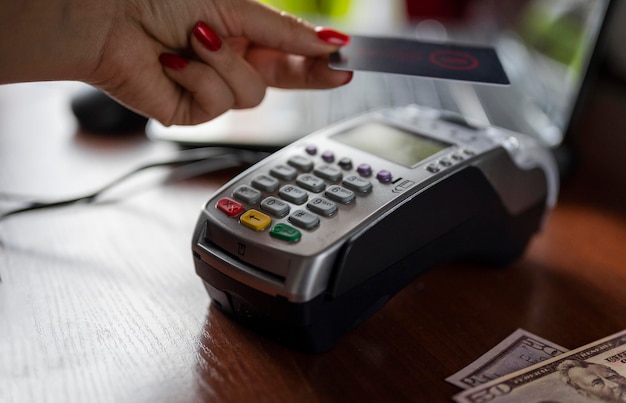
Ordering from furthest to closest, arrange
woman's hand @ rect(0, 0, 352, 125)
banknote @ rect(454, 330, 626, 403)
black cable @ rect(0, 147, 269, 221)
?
black cable @ rect(0, 147, 269, 221)
woman's hand @ rect(0, 0, 352, 125)
banknote @ rect(454, 330, 626, 403)

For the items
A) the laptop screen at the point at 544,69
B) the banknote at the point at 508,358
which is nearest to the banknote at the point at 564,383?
the banknote at the point at 508,358

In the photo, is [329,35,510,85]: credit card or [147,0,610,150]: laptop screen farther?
[147,0,610,150]: laptop screen

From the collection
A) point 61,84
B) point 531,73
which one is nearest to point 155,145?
point 61,84

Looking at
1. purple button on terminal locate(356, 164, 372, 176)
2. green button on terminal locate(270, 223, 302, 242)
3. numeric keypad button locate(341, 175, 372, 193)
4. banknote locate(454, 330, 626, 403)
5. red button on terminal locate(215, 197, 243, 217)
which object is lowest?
banknote locate(454, 330, 626, 403)

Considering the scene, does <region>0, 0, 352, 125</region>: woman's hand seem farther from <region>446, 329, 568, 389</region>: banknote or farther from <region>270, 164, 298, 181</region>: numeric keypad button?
<region>446, 329, 568, 389</region>: banknote

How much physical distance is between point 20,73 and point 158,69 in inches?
4.6

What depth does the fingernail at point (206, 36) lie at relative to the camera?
0.53 meters

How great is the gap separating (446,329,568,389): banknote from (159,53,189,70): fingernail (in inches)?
12.8

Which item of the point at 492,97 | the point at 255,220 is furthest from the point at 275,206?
the point at 492,97

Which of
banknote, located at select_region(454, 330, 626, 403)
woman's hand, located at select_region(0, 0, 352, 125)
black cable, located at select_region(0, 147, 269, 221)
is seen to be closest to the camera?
banknote, located at select_region(454, 330, 626, 403)

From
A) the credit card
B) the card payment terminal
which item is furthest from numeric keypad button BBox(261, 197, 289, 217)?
the credit card

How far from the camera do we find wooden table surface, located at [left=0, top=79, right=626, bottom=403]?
394mm

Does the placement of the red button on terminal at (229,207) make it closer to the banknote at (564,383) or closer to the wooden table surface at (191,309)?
the wooden table surface at (191,309)

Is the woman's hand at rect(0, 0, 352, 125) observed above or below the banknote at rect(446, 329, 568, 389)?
above
